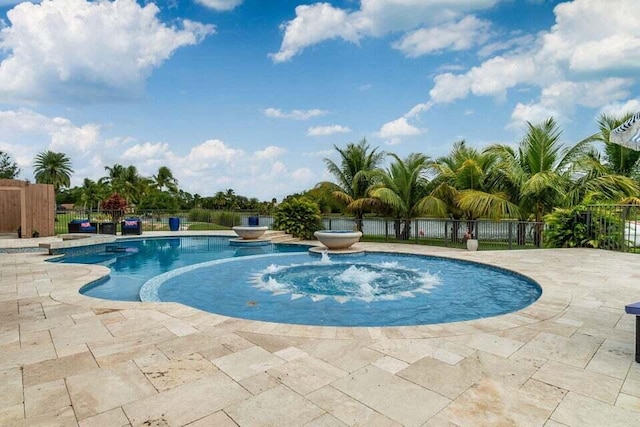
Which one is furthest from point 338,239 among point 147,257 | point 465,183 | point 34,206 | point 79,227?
point 34,206

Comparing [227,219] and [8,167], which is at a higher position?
[8,167]

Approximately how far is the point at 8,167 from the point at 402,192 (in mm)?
41628

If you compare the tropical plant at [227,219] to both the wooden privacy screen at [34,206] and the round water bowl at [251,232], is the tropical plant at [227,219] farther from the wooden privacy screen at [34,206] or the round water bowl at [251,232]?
the wooden privacy screen at [34,206]

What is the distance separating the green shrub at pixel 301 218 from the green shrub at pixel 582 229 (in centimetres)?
830

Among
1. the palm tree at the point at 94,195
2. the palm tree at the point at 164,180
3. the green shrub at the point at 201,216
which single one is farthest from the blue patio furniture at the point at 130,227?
the palm tree at the point at 164,180

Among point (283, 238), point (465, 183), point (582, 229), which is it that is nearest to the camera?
point (582, 229)

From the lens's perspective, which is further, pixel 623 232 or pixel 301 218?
pixel 301 218

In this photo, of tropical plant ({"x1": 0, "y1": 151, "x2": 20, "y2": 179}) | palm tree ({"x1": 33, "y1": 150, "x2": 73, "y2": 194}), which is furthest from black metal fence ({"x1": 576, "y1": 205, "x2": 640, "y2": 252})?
palm tree ({"x1": 33, "y1": 150, "x2": 73, "y2": 194})

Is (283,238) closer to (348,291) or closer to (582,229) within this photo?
(348,291)

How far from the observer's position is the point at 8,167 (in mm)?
35969

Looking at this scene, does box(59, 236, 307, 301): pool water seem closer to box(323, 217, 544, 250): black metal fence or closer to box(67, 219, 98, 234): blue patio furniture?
box(67, 219, 98, 234): blue patio furniture

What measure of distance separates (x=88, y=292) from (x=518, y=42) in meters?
15.1

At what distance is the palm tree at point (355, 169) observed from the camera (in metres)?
15.2

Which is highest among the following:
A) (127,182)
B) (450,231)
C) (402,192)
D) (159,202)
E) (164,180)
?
(164,180)
